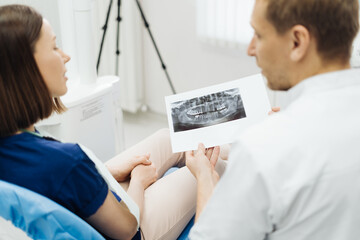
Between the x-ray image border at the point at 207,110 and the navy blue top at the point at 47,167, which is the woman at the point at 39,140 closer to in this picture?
the navy blue top at the point at 47,167

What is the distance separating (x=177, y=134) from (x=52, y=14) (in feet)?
2.84

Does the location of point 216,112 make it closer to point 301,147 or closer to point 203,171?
point 203,171

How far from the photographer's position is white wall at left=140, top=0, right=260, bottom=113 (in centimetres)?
245

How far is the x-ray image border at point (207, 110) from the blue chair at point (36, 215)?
0.46 meters

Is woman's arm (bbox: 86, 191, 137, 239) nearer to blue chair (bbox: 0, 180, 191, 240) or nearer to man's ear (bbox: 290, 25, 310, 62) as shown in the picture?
blue chair (bbox: 0, 180, 191, 240)

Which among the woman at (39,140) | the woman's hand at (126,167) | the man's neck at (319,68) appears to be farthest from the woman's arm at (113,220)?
the man's neck at (319,68)

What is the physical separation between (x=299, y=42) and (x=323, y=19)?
0.18ft

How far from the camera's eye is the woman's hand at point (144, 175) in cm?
124

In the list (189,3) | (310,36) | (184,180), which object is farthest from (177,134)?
(189,3)

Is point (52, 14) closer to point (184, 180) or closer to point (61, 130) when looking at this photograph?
point (61, 130)

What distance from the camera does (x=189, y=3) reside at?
2.46m

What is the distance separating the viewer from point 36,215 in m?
0.84

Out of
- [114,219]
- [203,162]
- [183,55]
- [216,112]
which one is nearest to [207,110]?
[216,112]

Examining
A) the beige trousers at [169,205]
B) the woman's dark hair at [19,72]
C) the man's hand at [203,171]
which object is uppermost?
the woman's dark hair at [19,72]
